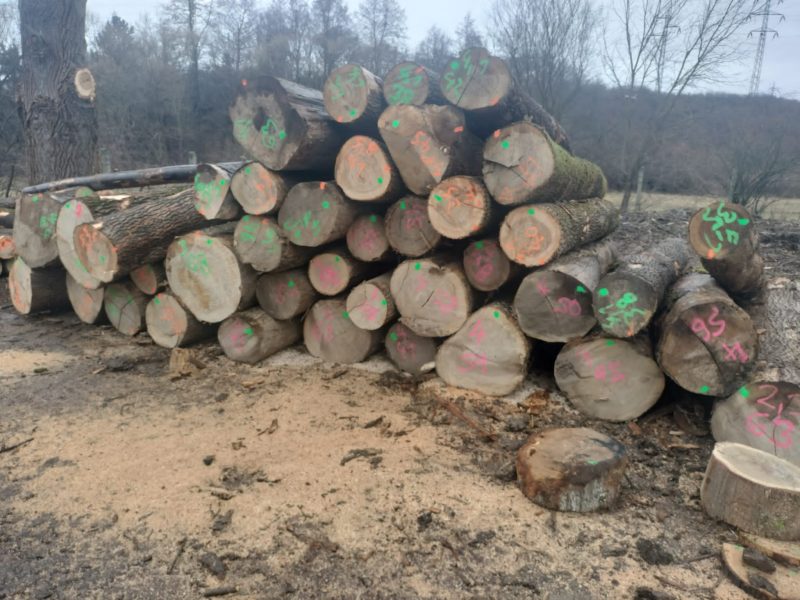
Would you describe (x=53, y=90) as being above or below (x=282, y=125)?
above

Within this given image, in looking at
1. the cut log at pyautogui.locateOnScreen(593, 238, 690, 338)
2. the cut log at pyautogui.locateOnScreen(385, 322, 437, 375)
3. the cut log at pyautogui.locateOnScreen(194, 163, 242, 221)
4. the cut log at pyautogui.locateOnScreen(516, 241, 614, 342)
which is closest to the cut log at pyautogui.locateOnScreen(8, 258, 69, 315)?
the cut log at pyautogui.locateOnScreen(194, 163, 242, 221)

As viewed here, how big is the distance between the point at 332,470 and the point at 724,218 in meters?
2.51

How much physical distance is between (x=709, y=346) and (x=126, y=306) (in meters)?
4.25

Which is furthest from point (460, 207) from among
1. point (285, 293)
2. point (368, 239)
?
point (285, 293)

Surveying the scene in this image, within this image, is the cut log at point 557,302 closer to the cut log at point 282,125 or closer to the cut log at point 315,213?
the cut log at point 315,213

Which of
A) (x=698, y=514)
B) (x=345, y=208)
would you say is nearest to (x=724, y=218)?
(x=698, y=514)

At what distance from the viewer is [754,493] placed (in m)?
2.32

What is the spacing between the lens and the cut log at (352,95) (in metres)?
3.52

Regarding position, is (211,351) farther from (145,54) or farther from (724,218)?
(145,54)

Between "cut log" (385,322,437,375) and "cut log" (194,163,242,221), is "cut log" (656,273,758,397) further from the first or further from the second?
"cut log" (194,163,242,221)

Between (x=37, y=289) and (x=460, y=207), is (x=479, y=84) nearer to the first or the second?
(x=460, y=207)

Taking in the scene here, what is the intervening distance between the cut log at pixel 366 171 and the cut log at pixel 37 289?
10.4ft

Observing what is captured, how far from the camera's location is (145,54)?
83.5ft

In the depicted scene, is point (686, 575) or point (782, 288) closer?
point (686, 575)
